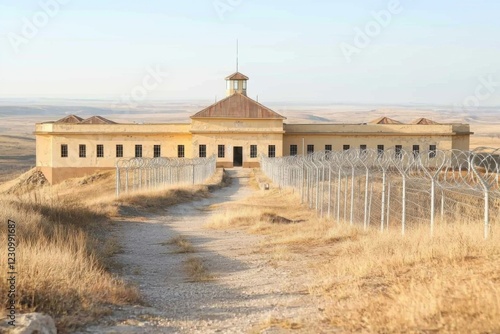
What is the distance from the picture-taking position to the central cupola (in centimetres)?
5991

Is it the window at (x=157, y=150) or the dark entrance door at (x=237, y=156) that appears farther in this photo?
the window at (x=157, y=150)

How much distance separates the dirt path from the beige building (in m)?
36.3

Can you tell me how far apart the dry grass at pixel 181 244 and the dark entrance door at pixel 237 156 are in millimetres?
37396

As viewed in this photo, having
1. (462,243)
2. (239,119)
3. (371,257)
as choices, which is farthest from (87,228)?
(239,119)

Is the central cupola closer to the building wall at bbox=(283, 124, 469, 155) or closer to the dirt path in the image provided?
the building wall at bbox=(283, 124, 469, 155)

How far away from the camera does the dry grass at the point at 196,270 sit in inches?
397

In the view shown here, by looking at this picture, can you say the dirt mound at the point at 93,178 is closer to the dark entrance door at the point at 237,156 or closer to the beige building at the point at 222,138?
the beige building at the point at 222,138

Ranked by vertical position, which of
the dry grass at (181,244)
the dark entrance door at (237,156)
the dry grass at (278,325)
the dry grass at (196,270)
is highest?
the dry grass at (278,325)

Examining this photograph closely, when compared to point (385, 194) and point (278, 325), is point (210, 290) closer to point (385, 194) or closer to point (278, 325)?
point (278, 325)

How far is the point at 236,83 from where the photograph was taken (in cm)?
6019

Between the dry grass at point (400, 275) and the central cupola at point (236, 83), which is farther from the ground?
the central cupola at point (236, 83)

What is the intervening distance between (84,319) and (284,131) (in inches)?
1829

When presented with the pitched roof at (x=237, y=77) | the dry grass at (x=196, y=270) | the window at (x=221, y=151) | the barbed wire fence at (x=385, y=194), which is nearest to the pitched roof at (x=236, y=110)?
the window at (x=221, y=151)

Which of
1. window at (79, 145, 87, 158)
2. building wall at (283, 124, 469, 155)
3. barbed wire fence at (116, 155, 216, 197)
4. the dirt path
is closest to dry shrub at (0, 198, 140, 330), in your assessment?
the dirt path
